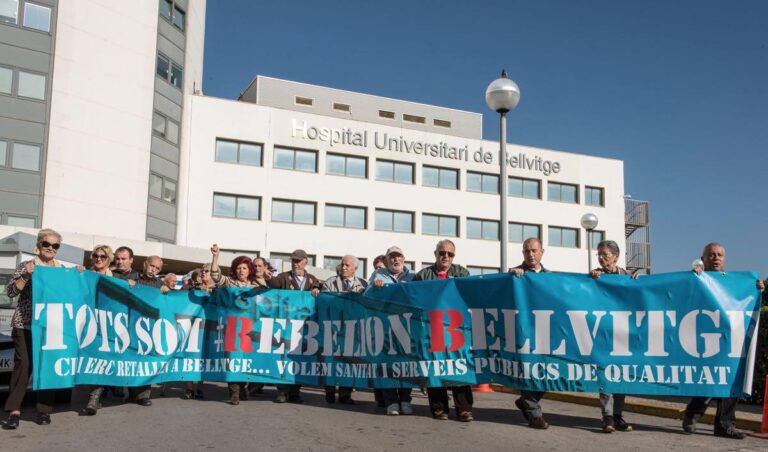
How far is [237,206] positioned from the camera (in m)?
41.0

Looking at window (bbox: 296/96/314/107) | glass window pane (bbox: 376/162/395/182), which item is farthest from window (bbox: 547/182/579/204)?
window (bbox: 296/96/314/107)

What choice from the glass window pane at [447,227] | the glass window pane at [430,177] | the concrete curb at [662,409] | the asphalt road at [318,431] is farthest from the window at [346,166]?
the asphalt road at [318,431]

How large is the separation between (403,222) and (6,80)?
22.9 meters

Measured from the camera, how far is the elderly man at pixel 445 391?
832 centimetres

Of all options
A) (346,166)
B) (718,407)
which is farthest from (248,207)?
(718,407)

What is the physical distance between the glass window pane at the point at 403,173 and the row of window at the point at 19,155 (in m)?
21.2

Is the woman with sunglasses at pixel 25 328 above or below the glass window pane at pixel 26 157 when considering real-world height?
below

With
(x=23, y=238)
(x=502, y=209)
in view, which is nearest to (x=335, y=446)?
(x=502, y=209)

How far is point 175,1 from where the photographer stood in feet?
124

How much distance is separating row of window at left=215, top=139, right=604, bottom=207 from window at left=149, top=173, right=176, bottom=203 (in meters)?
3.72

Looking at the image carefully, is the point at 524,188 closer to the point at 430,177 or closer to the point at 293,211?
the point at 430,177

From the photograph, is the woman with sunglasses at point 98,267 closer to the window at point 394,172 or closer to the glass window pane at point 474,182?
the window at point 394,172

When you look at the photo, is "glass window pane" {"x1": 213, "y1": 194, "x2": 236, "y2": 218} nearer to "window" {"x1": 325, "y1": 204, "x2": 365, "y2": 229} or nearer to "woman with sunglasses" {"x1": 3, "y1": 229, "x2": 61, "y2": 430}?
"window" {"x1": 325, "y1": 204, "x2": 365, "y2": 229}

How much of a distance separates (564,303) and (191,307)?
4.83m
